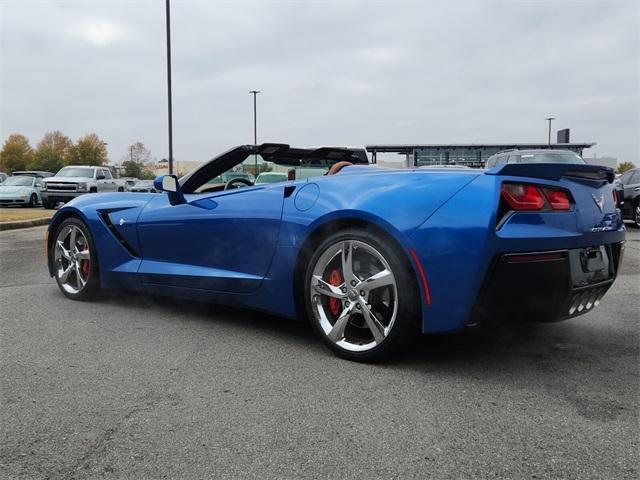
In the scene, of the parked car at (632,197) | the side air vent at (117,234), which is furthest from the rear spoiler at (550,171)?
the parked car at (632,197)

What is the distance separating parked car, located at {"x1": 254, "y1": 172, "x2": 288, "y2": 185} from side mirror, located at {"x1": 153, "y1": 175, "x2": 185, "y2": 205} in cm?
57

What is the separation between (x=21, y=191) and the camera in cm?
2262

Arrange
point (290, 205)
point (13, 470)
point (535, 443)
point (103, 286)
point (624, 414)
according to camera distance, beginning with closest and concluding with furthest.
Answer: point (13, 470)
point (535, 443)
point (624, 414)
point (290, 205)
point (103, 286)

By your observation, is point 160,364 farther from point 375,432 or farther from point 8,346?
point 375,432

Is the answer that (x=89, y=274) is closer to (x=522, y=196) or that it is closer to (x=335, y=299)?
(x=335, y=299)

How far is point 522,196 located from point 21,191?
2408cm

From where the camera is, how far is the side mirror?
3867mm

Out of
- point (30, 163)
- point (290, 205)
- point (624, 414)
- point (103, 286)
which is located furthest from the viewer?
point (30, 163)

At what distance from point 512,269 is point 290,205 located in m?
1.33

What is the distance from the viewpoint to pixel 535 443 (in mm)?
2061

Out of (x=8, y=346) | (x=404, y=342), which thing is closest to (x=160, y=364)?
(x=8, y=346)

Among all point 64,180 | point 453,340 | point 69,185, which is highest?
point 64,180

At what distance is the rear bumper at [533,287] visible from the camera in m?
2.58

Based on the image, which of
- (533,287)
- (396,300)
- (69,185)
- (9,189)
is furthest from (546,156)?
(9,189)
